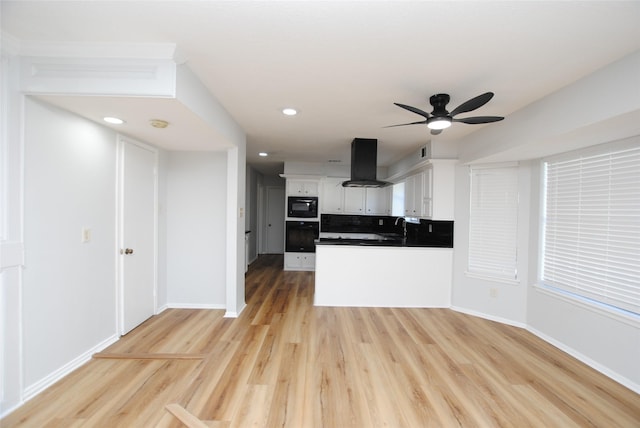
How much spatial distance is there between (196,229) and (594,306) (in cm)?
438

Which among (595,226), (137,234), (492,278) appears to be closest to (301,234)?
(137,234)

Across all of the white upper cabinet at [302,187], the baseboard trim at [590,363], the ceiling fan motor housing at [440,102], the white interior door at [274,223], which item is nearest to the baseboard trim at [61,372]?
the ceiling fan motor housing at [440,102]

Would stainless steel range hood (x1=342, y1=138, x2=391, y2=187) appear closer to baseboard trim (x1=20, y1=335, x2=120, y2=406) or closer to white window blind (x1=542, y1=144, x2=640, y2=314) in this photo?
white window blind (x1=542, y1=144, x2=640, y2=314)

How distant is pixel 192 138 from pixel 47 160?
115 cm

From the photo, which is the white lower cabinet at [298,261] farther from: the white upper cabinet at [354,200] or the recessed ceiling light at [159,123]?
the recessed ceiling light at [159,123]

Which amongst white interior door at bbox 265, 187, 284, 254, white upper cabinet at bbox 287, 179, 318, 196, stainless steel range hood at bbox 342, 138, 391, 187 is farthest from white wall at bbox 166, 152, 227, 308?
white interior door at bbox 265, 187, 284, 254

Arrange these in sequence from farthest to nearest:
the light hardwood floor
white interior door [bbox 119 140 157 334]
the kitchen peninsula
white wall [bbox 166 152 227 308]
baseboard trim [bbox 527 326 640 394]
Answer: the kitchen peninsula, white wall [bbox 166 152 227 308], white interior door [bbox 119 140 157 334], baseboard trim [bbox 527 326 640 394], the light hardwood floor

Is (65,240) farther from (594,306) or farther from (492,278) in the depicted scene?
(594,306)

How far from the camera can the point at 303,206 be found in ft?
19.4

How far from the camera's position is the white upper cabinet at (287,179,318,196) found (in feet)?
19.4

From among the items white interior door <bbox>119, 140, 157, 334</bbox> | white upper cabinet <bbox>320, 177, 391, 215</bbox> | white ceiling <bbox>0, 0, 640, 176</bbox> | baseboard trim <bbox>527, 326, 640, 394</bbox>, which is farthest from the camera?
white upper cabinet <bbox>320, 177, 391, 215</bbox>

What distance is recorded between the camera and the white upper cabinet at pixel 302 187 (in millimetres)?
5898

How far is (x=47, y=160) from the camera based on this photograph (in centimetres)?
196

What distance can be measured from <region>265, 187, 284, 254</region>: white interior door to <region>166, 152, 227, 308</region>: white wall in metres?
Answer: 4.32
